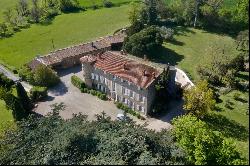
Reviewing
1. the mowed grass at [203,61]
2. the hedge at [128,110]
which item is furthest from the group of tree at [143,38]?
the hedge at [128,110]

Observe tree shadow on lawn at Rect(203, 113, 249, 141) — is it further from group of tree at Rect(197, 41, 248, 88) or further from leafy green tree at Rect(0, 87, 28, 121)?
leafy green tree at Rect(0, 87, 28, 121)

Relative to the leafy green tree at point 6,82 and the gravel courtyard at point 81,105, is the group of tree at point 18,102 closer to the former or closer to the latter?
the leafy green tree at point 6,82

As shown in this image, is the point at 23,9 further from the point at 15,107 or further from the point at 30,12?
the point at 15,107

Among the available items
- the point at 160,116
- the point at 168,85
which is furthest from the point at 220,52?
the point at 160,116

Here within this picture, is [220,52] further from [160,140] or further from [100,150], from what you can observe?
[100,150]

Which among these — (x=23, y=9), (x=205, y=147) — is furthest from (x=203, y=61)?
(x=23, y=9)

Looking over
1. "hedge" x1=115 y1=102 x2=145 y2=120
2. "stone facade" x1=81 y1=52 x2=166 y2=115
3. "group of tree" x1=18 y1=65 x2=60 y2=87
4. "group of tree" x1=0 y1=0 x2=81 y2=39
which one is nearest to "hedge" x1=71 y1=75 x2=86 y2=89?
"stone facade" x1=81 y1=52 x2=166 y2=115
